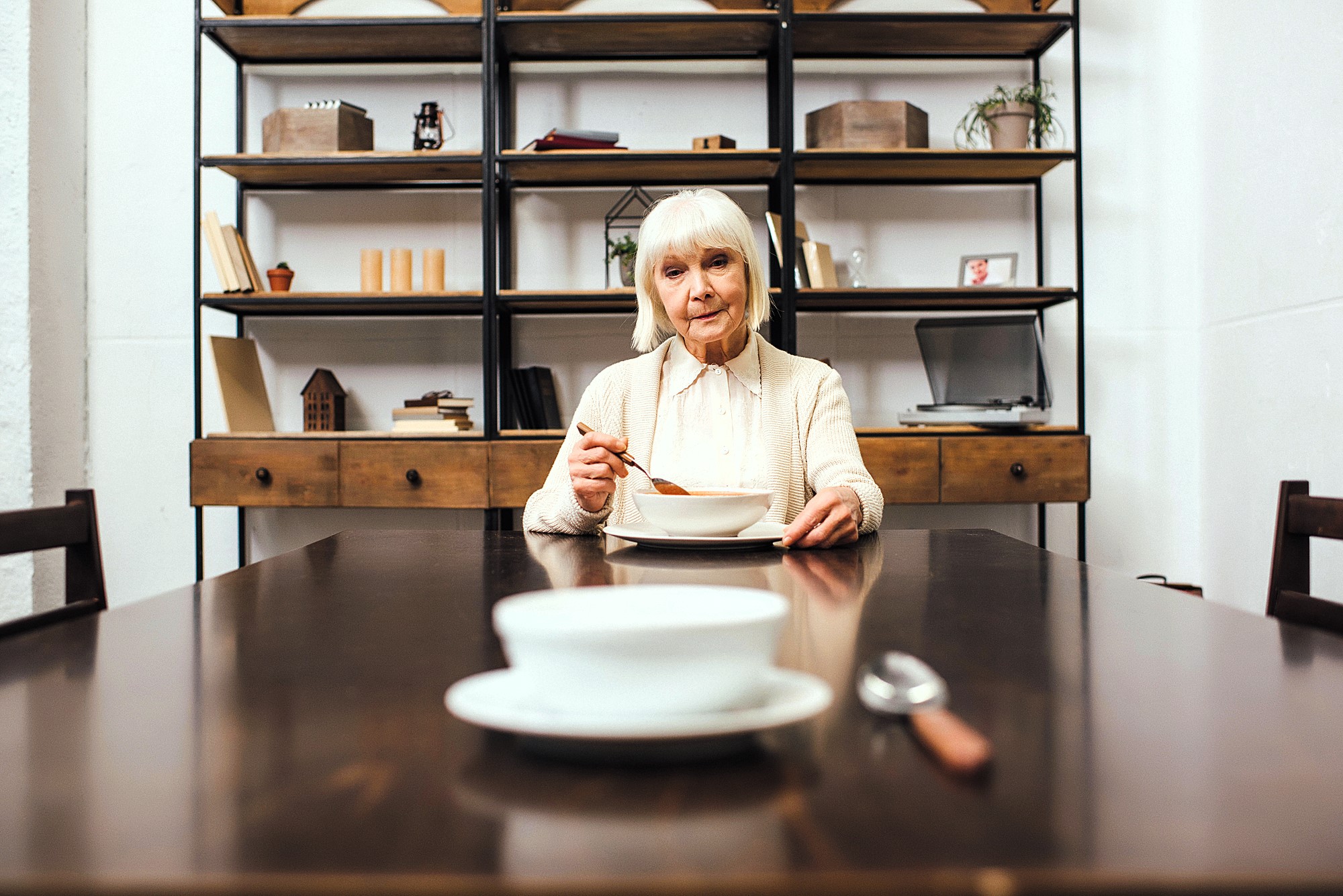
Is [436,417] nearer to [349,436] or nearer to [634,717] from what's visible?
[349,436]

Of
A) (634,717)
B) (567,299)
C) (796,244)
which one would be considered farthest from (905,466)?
(634,717)

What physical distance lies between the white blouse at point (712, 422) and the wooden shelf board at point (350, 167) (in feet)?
4.42

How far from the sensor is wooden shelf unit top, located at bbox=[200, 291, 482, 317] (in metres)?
2.86

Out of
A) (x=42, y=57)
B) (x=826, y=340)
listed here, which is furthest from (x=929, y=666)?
(x=42, y=57)

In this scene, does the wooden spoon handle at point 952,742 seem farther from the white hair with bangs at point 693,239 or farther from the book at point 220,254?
the book at point 220,254

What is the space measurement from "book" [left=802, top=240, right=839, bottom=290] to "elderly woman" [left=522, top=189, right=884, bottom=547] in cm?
101

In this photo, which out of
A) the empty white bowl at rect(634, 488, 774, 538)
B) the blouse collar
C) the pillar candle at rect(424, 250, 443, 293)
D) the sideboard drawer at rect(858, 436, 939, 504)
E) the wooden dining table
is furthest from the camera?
the pillar candle at rect(424, 250, 443, 293)

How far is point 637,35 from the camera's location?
2943 mm

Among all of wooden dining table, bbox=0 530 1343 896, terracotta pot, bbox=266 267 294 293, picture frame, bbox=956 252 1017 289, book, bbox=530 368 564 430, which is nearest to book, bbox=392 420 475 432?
book, bbox=530 368 564 430

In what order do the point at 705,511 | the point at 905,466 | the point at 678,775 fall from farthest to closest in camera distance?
1. the point at 905,466
2. the point at 705,511
3. the point at 678,775

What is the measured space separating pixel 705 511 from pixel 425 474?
168 cm

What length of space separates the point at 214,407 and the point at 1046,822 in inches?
130

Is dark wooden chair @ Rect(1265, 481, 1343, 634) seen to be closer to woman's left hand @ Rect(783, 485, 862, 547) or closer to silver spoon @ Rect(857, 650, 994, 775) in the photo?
woman's left hand @ Rect(783, 485, 862, 547)

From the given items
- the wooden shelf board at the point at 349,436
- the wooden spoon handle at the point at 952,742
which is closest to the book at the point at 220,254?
the wooden shelf board at the point at 349,436
